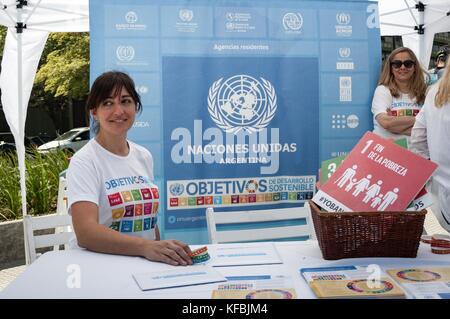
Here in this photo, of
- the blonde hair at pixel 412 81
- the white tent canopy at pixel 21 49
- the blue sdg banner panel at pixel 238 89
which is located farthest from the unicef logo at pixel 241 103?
the white tent canopy at pixel 21 49

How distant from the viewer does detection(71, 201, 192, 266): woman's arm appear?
63.0 inches

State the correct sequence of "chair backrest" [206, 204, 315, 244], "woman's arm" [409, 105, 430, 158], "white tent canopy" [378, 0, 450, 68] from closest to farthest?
"woman's arm" [409, 105, 430, 158] < "chair backrest" [206, 204, 315, 244] < "white tent canopy" [378, 0, 450, 68]

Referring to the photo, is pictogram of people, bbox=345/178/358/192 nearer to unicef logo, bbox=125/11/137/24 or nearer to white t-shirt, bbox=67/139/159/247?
white t-shirt, bbox=67/139/159/247

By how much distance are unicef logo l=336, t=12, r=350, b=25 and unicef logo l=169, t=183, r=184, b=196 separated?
1772 mm

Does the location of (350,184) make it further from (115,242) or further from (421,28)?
(421,28)

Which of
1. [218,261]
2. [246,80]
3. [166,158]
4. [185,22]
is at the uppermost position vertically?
[185,22]

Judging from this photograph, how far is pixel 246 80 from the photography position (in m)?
3.70

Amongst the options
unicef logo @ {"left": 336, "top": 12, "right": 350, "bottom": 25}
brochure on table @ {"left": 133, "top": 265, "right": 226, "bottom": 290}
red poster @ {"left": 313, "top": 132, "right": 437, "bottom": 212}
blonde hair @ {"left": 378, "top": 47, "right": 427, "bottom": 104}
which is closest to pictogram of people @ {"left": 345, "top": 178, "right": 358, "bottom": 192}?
red poster @ {"left": 313, "top": 132, "right": 437, "bottom": 212}

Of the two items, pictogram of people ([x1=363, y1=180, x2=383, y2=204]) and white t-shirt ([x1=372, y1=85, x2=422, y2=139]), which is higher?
white t-shirt ([x1=372, y1=85, x2=422, y2=139])

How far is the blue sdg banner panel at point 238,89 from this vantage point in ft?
11.6
